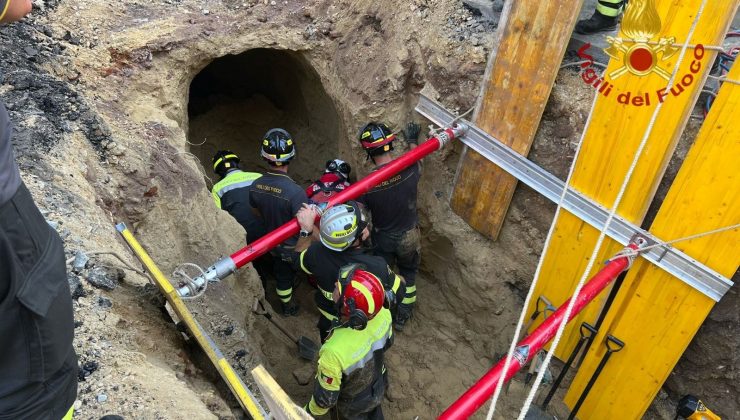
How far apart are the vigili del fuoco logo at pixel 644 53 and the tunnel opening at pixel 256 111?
4.03 metres

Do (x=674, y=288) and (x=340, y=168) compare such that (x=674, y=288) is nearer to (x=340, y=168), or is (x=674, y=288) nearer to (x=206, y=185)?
(x=340, y=168)

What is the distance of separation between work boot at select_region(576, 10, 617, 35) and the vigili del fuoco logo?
868 mm

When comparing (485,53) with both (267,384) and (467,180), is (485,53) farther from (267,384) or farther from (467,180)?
(267,384)

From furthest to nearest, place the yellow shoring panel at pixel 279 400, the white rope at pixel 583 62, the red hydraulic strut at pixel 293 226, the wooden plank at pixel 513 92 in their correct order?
the white rope at pixel 583 62 < the wooden plank at pixel 513 92 < the red hydraulic strut at pixel 293 226 < the yellow shoring panel at pixel 279 400

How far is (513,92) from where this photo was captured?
4.53 meters

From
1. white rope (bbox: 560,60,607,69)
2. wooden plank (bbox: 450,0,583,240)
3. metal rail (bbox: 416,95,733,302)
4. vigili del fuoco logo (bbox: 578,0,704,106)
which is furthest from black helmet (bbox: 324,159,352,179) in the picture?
vigili del fuoco logo (bbox: 578,0,704,106)

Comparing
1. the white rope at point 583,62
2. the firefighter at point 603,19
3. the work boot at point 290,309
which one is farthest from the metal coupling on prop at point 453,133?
the work boot at point 290,309

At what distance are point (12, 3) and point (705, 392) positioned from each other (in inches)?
200

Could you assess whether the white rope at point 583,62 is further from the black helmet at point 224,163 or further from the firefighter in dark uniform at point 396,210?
the black helmet at point 224,163

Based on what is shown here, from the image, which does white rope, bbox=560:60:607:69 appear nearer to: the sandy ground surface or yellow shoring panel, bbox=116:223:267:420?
the sandy ground surface

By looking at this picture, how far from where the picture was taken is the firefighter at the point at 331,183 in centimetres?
576

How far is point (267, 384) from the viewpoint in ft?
7.54

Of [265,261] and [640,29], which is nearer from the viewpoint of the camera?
[640,29]

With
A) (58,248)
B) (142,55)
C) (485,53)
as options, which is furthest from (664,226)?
(142,55)
